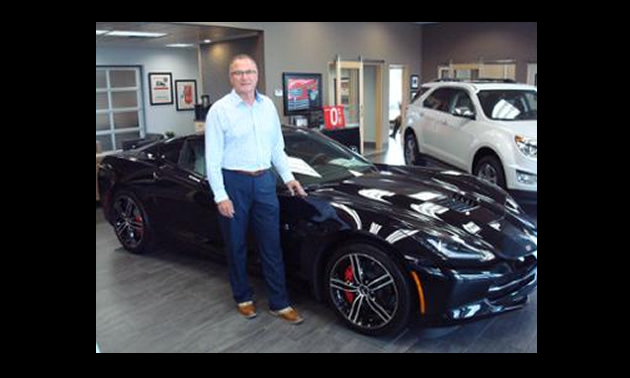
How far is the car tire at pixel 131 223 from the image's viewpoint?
4.13 m

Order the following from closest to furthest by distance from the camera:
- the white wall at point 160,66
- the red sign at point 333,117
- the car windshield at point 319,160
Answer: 1. the car windshield at point 319,160
2. the red sign at point 333,117
3. the white wall at point 160,66

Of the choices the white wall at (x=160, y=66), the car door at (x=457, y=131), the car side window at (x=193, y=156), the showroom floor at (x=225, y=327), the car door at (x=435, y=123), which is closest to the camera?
the showroom floor at (x=225, y=327)

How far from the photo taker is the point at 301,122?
9312 mm

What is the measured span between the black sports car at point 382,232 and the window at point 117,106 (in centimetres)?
983

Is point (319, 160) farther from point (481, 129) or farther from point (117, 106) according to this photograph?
point (117, 106)

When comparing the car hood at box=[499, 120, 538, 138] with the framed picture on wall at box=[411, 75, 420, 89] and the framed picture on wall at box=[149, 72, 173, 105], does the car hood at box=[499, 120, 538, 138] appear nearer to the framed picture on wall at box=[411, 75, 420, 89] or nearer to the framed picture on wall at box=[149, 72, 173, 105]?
the framed picture on wall at box=[411, 75, 420, 89]

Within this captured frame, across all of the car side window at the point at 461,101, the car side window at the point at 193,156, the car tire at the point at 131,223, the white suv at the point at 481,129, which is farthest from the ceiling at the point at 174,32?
the car side window at the point at 193,156

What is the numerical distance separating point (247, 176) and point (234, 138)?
0.73ft

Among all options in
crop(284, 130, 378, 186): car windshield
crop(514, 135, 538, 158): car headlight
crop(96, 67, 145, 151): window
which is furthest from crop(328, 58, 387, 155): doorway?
crop(96, 67, 145, 151): window

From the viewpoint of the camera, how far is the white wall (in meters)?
12.5

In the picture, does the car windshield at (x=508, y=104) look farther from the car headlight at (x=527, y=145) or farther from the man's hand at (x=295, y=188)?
the man's hand at (x=295, y=188)

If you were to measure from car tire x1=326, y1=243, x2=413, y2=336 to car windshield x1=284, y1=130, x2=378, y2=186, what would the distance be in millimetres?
677

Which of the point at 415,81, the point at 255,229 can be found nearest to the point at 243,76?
the point at 255,229
